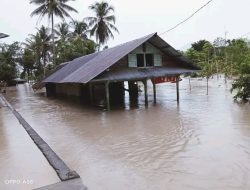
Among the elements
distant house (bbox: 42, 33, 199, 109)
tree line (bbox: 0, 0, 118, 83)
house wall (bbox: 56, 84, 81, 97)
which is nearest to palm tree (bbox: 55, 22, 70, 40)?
tree line (bbox: 0, 0, 118, 83)

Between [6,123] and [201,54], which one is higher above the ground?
[201,54]

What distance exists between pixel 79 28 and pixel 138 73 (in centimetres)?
2799

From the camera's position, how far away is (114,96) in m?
22.6

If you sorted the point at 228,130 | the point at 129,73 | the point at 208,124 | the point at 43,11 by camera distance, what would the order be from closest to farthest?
the point at 228,130, the point at 208,124, the point at 129,73, the point at 43,11

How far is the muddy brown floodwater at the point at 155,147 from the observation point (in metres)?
6.40

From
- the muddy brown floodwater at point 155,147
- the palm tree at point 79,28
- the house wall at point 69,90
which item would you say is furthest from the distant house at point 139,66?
the palm tree at point 79,28

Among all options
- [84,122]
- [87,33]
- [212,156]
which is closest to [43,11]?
[87,33]

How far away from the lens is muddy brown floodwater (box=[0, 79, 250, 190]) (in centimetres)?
640

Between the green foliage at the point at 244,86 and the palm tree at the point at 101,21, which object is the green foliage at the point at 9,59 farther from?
the green foliage at the point at 244,86

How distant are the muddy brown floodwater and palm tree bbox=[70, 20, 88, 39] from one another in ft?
94.0

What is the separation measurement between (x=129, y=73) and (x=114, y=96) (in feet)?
19.7

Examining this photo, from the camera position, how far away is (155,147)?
350 inches

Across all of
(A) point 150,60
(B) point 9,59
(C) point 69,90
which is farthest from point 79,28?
(A) point 150,60

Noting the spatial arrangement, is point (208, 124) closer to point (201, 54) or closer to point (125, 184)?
point (125, 184)
